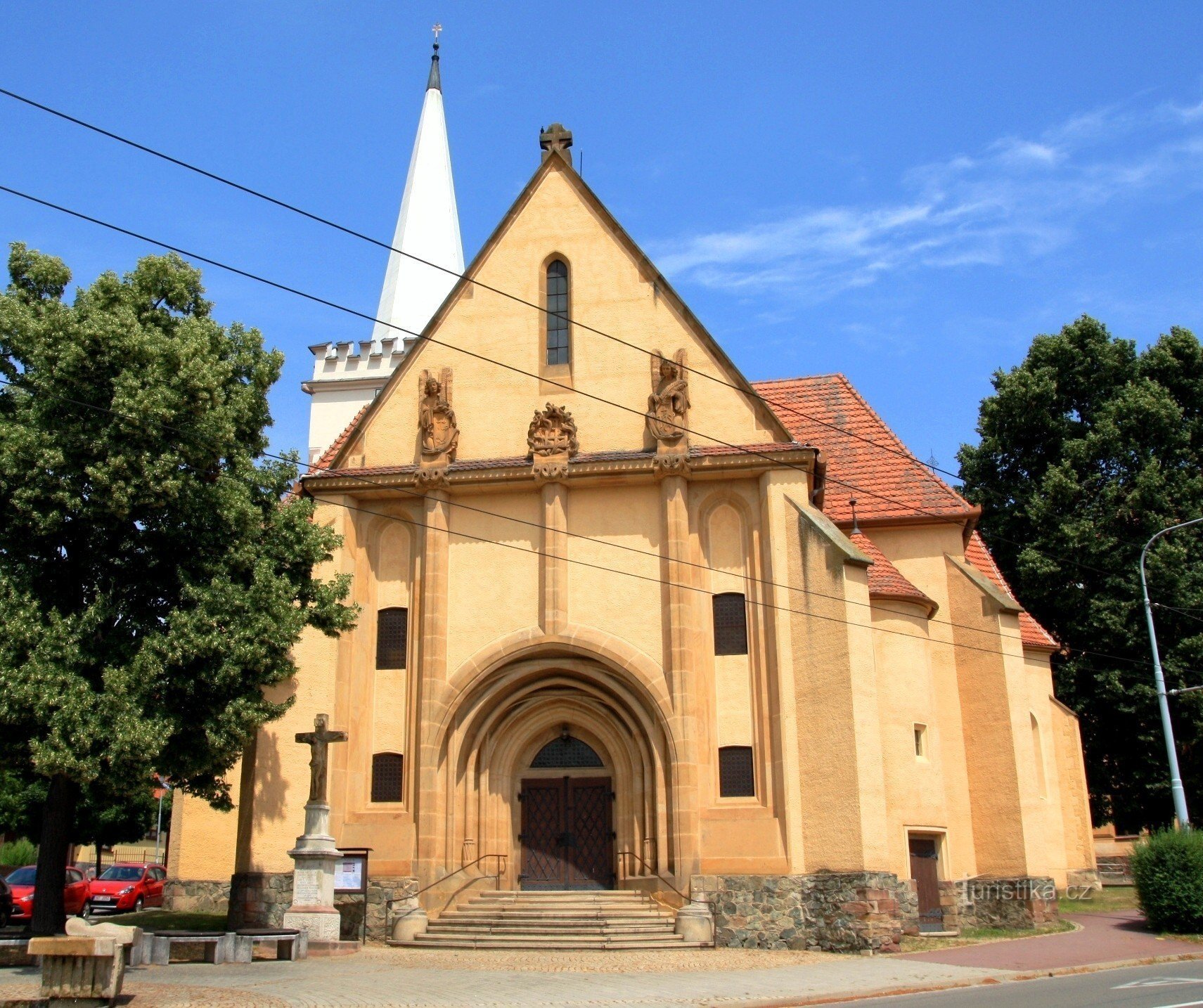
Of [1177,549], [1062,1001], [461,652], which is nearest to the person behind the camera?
[1062,1001]

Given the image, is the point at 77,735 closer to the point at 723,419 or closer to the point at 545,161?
the point at 723,419

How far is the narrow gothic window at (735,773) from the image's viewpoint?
858 inches

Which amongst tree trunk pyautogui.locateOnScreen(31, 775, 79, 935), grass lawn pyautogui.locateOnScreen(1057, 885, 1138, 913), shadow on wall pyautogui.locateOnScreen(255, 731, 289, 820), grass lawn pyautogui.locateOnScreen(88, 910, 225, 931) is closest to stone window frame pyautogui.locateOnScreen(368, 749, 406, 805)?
shadow on wall pyautogui.locateOnScreen(255, 731, 289, 820)

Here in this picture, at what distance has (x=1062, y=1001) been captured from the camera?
42.9 feet

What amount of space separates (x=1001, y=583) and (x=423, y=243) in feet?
79.6

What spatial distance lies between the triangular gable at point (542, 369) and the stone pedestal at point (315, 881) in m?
7.59

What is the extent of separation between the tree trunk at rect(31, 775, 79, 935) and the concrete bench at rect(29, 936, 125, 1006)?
5.81m

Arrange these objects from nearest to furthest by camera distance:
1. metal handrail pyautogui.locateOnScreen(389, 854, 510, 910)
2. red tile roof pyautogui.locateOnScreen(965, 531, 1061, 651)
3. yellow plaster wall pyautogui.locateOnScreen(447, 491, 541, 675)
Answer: metal handrail pyautogui.locateOnScreen(389, 854, 510, 910) < yellow plaster wall pyautogui.locateOnScreen(447, 491, 541, 675) < red tile roof pyautogui.locateOnScreen(965, 531, 1061, 651)

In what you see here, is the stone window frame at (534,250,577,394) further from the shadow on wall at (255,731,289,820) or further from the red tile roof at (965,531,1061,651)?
the red tile roof at (965,531,1061,651)

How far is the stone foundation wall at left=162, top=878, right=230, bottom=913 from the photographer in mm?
25359

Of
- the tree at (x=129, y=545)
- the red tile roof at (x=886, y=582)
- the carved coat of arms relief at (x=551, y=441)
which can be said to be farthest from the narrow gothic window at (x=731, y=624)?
the tree at (x=129, y=545)

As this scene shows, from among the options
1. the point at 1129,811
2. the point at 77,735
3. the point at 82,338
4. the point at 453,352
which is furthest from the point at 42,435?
the point at 1129,811

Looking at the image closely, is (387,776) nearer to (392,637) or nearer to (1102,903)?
(392,637)

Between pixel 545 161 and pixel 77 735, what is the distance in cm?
1518
